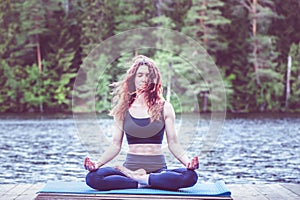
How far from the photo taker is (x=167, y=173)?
12.6 ft

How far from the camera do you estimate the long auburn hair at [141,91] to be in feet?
12.5

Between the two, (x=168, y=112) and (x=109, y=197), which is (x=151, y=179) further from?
(x=168, y=112)

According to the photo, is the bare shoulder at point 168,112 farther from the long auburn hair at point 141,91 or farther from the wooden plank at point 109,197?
the wooden plank at point 109,197

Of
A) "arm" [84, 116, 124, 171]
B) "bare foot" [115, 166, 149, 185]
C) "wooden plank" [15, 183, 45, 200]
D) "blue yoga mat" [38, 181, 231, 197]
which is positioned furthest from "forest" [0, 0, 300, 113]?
"arm" [84, 116, 124, 171]

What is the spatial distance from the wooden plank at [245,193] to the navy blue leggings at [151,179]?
2.28ft

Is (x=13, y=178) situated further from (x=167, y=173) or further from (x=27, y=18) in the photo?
(x=27, y=18)

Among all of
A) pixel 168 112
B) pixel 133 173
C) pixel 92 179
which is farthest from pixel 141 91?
pixel 92 179

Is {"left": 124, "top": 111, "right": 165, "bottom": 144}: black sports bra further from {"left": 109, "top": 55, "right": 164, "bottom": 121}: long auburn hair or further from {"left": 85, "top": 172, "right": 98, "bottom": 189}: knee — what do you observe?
{"left": 85, "top": 172, "right": 98, "bottom": 189}: knee

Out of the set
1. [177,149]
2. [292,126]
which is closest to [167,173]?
[177,149]

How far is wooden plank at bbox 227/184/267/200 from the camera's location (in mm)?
4422

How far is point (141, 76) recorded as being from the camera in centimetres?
384

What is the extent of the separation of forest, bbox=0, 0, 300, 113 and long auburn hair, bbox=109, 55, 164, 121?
21.0 m

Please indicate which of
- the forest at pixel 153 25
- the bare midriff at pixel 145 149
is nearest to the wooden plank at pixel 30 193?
the bare midriff at pixel 145 149

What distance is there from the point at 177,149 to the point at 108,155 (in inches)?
15.7
